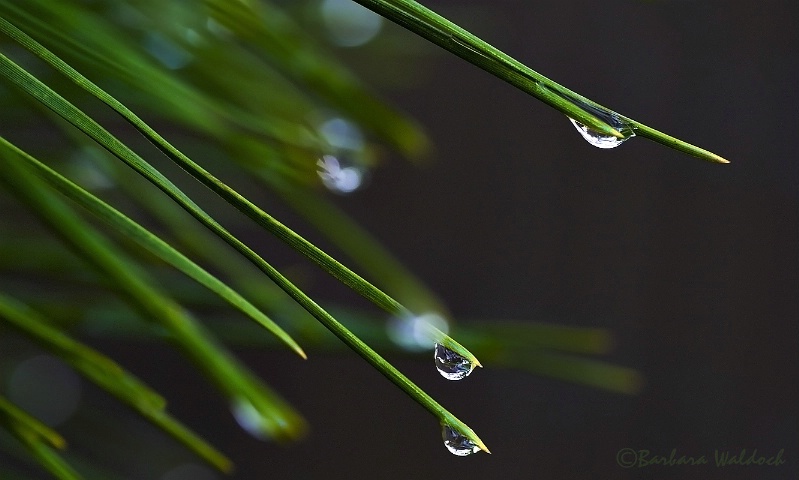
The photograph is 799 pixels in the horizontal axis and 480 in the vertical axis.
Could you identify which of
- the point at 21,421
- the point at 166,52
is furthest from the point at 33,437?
the point at 166,52

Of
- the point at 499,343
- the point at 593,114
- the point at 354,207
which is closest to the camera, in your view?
the point at 593,114

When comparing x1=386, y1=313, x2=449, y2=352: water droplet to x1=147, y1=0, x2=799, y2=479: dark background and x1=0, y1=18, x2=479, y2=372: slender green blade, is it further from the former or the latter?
x1=147, y1=0, x2=799, y2=479: dark background

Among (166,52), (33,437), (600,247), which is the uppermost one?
(600,247)

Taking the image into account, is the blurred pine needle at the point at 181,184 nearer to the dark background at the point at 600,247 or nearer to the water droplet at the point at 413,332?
the water droplet at the point at 413,332

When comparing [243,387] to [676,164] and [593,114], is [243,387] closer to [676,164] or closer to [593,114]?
[593,114]

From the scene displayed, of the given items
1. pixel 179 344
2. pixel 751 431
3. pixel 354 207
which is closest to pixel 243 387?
pixel 179 344

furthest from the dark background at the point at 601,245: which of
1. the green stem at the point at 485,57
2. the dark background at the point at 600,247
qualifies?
the green stem at the point at 485,57

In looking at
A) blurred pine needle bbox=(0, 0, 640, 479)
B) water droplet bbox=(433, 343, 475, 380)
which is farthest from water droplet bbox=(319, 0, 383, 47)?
water droplet bbox=(433, 343, 475, 380)

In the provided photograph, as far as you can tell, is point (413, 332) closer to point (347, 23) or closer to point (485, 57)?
point (485, 57)
